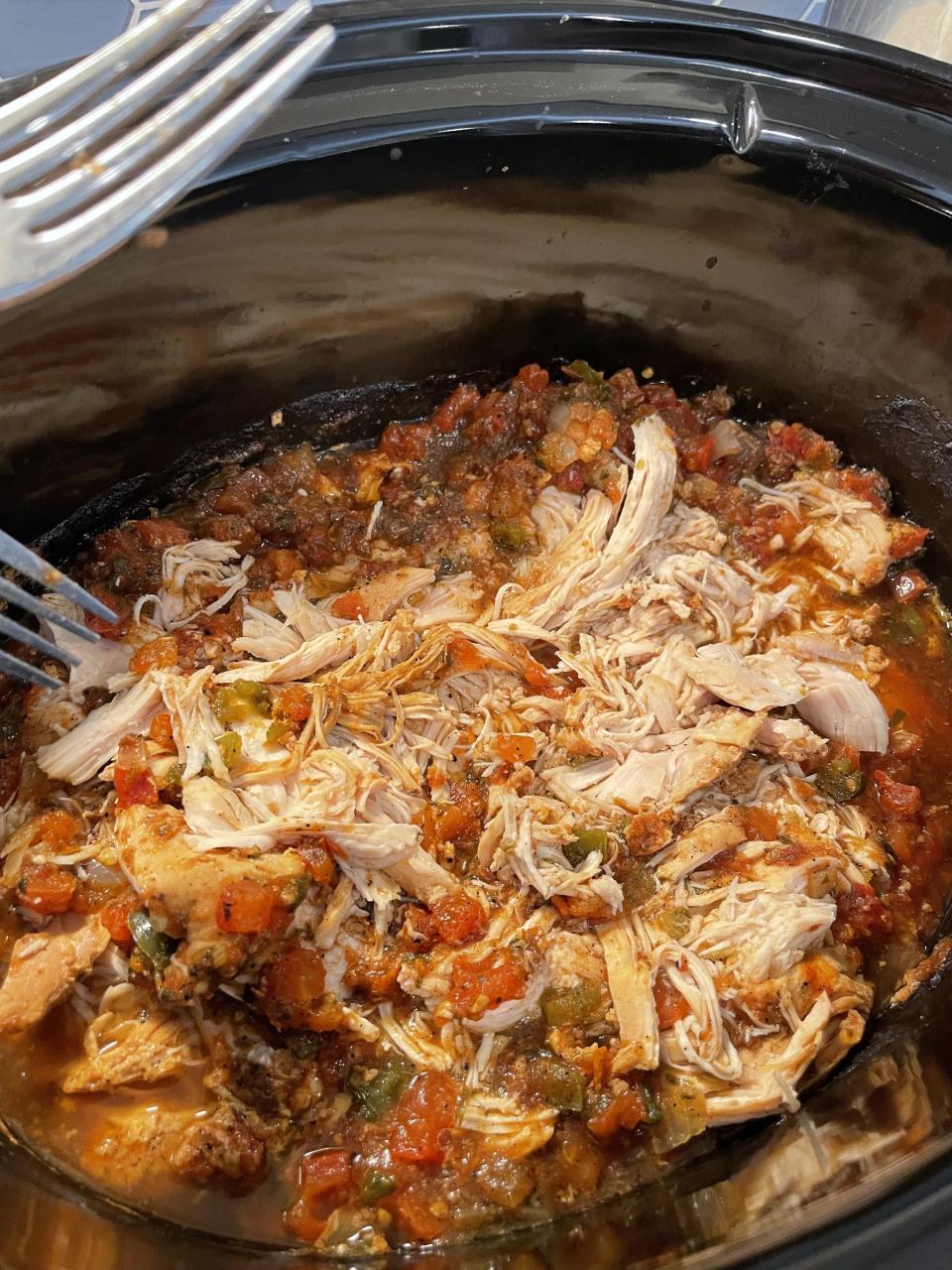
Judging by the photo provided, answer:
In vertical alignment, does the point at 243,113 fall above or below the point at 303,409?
below

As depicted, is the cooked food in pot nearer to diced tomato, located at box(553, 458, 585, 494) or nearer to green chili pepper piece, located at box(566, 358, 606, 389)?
diced tomato, located at box(553, 458, 585, 494)

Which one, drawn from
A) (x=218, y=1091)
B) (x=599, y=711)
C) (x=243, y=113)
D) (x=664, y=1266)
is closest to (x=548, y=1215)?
(x=664, y=1266)

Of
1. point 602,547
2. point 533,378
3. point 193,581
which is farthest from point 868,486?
point 193,581


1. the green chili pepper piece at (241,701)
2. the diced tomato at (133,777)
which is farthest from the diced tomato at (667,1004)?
the diced tomato at (133,777)

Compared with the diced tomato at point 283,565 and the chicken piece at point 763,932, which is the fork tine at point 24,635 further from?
the chicken piece at point 763,932

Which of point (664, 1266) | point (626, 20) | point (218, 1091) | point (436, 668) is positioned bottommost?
point (664, 1266)

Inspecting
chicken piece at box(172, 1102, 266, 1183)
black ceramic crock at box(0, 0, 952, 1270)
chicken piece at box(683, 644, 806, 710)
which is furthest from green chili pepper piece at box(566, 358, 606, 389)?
chicken piece at box(172, 1102, 266, 1183)

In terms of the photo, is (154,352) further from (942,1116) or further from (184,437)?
(942,1116)
